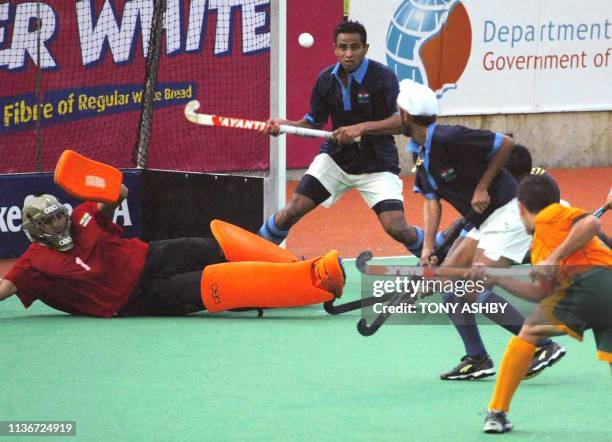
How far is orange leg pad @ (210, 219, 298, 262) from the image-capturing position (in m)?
8.12

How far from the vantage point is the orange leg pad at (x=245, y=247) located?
8117 millimetres

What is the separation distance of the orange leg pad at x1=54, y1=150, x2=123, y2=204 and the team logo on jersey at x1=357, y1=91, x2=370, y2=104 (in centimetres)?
162

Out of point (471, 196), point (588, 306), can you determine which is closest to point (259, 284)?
point (471, 196)

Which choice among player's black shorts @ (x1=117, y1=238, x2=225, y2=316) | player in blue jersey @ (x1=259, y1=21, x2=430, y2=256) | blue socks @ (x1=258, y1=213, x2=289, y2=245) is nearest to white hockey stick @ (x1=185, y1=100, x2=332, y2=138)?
player in blue jersey @ (x1=259, y1=21, x2=430, y2=256)

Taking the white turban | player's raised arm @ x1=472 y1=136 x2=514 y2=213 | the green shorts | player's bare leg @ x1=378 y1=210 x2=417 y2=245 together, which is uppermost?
the white turban

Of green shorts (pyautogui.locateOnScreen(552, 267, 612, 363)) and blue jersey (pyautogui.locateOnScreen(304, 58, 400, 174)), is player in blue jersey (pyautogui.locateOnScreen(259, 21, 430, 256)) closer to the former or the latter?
blue jersey (pyautogui.locateOnScreen(304, 58, 400, 174))

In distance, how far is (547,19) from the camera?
15297mm

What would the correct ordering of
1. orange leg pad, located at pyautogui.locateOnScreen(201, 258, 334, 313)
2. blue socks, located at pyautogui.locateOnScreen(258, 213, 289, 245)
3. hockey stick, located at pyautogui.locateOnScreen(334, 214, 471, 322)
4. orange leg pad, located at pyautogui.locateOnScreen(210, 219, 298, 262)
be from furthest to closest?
blue socks, located at pyautogui.locateOnScreen(258, 213, 289, 245)
orange leg pad, located at pyautogui.locateOnScreen(210, 219, 298, 262)
orange leg pad, located at pyautogui.locateOnScreen(201, 258, 334, 313)
hockey stick, located at pyautogui.locateOnScreen(334, 214, 471, 322)

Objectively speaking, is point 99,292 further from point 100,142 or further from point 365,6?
point 365,6

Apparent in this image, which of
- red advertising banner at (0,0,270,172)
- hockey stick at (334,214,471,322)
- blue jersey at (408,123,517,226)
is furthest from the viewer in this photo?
red advertising banner at (0,0,270,172)

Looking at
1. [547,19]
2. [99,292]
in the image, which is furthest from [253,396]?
[547,19]

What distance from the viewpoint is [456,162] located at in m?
6.66

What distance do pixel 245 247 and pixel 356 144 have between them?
3.42ft

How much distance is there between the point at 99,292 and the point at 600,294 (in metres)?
3.56
